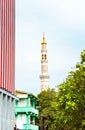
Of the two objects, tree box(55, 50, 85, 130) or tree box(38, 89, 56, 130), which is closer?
tree box(55, 50, 85, 130)

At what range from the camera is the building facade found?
43278 millimetres

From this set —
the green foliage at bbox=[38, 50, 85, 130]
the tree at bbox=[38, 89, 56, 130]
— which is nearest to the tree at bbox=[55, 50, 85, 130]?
the green foliage at bbox=[38, 50, 85, 130]

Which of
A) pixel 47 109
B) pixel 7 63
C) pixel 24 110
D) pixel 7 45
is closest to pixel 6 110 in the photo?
pixel 7 63

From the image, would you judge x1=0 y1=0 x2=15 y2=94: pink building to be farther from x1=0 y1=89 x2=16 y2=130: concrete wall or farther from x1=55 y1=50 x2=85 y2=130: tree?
x1=55 y1=50 x2=85 y2=130: tree

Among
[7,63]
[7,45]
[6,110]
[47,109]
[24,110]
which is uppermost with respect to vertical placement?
[7,45]

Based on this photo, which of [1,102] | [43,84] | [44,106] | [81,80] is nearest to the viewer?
[1,102]

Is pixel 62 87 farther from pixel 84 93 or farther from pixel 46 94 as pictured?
pixel 46 94

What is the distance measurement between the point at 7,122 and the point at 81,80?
7653mm

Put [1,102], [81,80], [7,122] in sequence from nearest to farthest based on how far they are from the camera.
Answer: [1,102]
[7,122]
[81,80]

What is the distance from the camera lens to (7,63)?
4606 centimetres

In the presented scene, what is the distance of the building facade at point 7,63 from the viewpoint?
142ft

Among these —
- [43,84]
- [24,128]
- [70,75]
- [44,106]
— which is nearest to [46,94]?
[44,106]

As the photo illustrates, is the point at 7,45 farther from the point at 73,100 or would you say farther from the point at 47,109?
the point at 47,109

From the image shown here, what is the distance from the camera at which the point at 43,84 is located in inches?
6870
